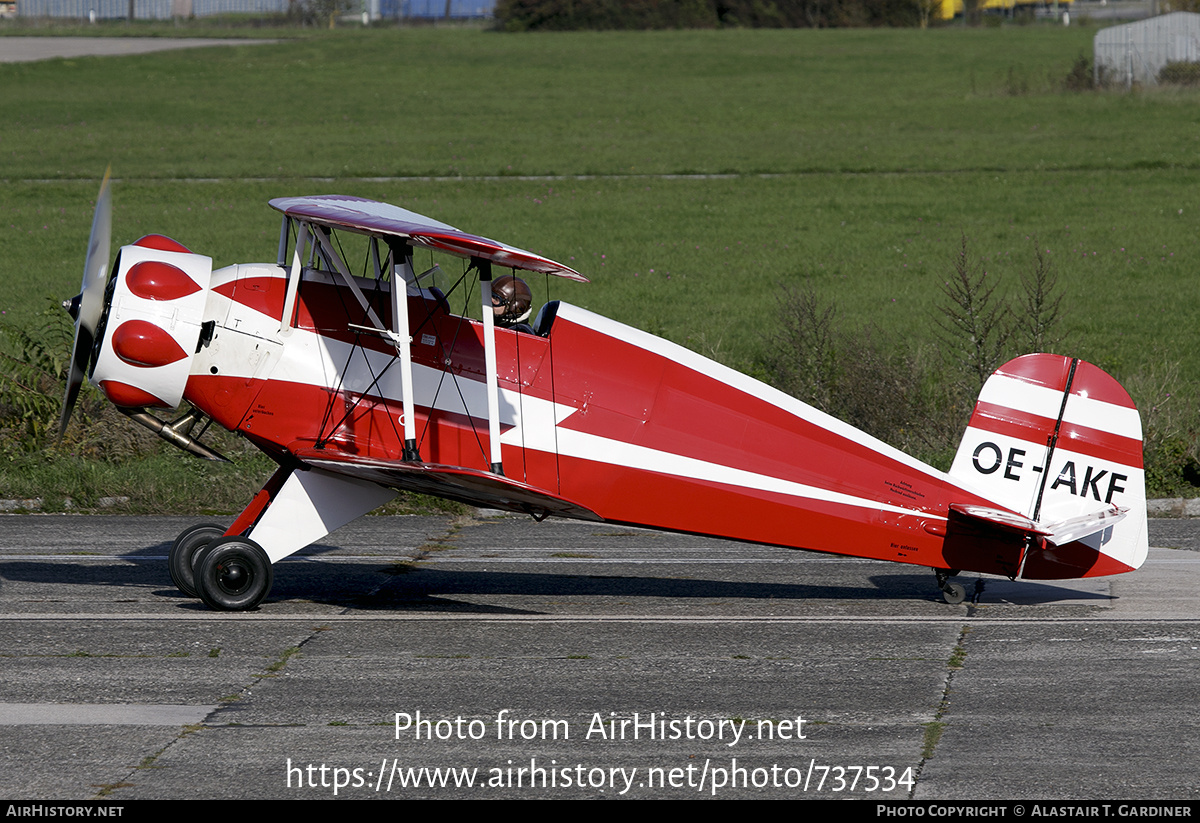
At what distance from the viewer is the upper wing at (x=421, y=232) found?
776cm

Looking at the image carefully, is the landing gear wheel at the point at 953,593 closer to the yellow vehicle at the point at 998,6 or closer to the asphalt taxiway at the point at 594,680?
the asphalt taxiway at the point at 594,680

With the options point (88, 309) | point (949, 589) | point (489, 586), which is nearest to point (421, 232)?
point (88, 309)

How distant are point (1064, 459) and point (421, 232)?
439cm

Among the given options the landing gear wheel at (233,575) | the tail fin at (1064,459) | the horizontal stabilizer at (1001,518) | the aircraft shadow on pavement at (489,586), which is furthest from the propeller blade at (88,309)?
the tail fin at (1064,459)

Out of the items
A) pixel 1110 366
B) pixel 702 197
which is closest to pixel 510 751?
pixel 1110 366

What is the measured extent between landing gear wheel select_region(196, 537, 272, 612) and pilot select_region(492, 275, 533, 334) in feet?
7.32

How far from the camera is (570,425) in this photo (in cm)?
877

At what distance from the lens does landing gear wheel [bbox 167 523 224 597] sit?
352 inches

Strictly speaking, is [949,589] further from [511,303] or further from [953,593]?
[511,303]

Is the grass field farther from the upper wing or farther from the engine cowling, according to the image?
the upper wing

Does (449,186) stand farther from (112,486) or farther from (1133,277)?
(112,486)

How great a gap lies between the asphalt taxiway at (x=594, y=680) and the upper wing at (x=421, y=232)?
7.75 ft

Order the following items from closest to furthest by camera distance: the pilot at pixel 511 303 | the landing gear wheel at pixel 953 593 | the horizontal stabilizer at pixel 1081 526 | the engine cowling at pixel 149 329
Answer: the horizontal stabilizer at pixel 1081 526, the engine cowling at pixel 149 329, the pilot at pixel 511 303, the landing gear wheel at pixel 953 593

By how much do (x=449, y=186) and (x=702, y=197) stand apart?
591 cm
